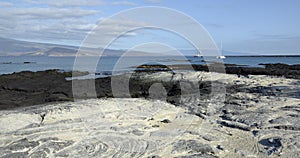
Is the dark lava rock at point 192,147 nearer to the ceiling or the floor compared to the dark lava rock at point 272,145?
nearer to the ceiling

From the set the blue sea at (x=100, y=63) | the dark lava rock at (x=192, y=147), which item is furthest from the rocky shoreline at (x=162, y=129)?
the blue sea at (x=100, y=63)

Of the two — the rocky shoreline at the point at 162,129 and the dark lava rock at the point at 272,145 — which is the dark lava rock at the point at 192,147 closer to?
the rocky shoreline at the point at 162,129

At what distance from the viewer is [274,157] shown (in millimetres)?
6516

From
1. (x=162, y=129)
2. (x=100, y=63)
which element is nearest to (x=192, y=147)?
(x=162, y=129)

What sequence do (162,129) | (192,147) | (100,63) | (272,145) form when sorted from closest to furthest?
(192,147)
(272,145)
(162,129)
(100,63)

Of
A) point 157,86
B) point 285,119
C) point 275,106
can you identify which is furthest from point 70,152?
point 157,86

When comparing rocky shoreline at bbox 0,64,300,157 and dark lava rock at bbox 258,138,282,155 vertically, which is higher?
rocky shoreline at bbox 0,64,300,157

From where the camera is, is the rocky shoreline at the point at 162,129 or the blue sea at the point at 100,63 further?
the blue sea at the point at 100,63

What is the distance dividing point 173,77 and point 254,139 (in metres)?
15.6

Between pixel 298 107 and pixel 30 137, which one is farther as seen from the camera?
Result: pixel 298 107

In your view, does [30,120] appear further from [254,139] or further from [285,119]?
[285,119]

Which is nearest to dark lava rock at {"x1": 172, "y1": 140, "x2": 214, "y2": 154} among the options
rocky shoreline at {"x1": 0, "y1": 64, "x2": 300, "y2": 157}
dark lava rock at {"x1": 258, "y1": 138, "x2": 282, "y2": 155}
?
rocky shoreline at {"x1": 0, "y1": 64, "x2": 300, "y2": 157}

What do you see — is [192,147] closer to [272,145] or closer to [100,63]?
[272,145]

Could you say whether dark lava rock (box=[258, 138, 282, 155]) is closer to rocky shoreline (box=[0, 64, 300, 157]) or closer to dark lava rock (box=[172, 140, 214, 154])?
rocky shoreline (box=[0, 64, 300, 157])
